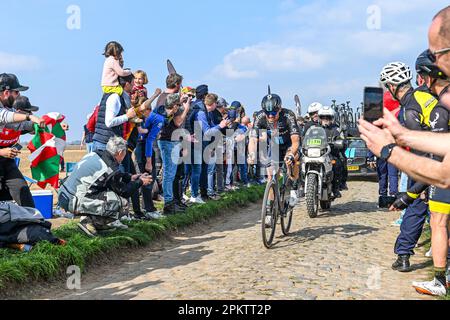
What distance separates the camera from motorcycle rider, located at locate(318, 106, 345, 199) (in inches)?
455

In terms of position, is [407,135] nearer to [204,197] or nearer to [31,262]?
[31,262]

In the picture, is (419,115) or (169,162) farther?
(169,162)

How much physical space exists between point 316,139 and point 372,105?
5.86 m

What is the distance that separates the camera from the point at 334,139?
38.5 ft

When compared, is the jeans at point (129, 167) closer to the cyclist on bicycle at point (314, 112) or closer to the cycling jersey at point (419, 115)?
the cyclist on bicycle at point (314, 112)

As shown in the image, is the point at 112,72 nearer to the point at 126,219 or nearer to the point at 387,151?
the point at 126,219

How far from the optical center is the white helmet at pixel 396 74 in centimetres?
744

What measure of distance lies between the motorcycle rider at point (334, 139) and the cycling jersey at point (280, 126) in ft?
10.6

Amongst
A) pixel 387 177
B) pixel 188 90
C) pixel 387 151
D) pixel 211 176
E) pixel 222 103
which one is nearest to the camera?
pixel 387 151

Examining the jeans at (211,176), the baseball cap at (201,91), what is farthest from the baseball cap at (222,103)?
the jeans at (211,176)

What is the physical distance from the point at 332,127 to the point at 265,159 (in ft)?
13.3

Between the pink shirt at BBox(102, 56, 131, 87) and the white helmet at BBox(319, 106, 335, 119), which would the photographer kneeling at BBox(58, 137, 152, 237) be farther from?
the white helmet at BBox(319, 106, 335, 119)

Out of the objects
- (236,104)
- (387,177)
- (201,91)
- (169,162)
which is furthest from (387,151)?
(236,104)
